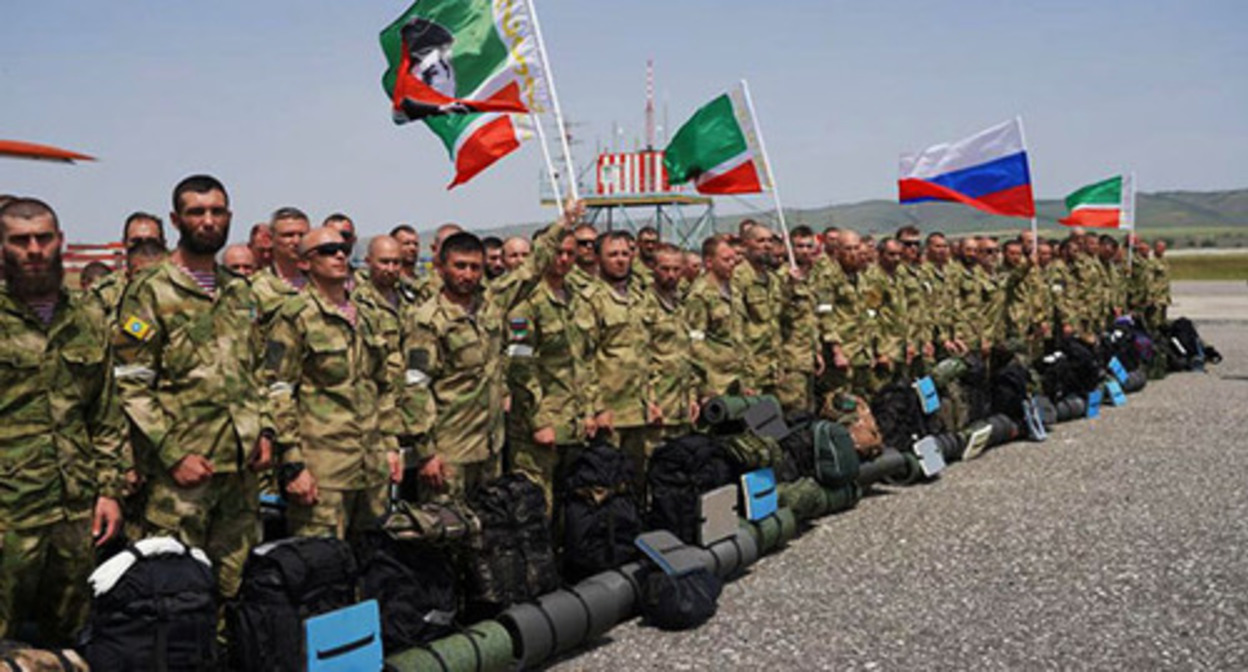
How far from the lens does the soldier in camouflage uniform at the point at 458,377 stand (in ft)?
19.9

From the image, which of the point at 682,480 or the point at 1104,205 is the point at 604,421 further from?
the point at 1104,205

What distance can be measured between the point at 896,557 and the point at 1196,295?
39235 millimetres

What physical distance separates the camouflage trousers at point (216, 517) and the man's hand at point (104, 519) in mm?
234

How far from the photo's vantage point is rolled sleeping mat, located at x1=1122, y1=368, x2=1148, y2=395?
54.7 feet

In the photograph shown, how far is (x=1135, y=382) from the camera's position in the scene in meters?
16.9

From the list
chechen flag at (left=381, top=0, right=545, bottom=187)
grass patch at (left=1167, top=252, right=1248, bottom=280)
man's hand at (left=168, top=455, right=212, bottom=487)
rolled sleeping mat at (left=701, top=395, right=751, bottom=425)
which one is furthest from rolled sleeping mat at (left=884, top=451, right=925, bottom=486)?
grass patch at (left=1167, top=252, right=1248, bottom=280)

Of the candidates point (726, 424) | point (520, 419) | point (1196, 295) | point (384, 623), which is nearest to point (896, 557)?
point (726, 424)

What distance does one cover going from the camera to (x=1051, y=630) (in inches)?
243

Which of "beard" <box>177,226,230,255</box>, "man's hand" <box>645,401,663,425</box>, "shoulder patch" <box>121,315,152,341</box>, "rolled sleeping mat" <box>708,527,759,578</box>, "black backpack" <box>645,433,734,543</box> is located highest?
"beard" <box>177,226,230,255</box>

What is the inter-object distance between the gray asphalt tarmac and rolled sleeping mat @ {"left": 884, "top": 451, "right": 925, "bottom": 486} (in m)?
0.17

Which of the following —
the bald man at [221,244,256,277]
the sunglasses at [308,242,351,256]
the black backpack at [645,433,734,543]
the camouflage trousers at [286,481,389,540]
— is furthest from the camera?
the bald man at [221,244,256,277]

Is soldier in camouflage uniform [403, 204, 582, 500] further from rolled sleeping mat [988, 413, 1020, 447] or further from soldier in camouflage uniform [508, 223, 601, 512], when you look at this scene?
rolled sleeping mat [988, 413, 1020, 447]

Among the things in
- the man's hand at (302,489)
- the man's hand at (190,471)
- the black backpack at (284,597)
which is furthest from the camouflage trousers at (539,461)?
the man's hand at (190,471)

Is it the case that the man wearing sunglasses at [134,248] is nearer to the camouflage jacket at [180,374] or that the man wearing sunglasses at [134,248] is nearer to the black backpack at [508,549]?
the camouflage jacket at [180,374]
